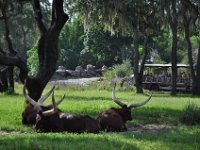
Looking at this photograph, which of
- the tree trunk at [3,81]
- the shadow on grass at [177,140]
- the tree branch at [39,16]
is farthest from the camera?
the tree trunk at [3,81]

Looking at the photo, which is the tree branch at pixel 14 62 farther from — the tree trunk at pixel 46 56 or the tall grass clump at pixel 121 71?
the tall grass clump at pixel 121 71

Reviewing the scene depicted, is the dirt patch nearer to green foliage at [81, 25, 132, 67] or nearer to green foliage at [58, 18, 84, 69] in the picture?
green foliage at [81, 25, 132, 67]

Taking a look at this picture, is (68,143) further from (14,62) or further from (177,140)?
(14,62)

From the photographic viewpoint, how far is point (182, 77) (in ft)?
131

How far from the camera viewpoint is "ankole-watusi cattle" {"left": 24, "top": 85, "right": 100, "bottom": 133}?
12.9 metres

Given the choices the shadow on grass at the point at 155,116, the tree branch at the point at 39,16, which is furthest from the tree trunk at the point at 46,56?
the shadow on grass at the point at 155,116

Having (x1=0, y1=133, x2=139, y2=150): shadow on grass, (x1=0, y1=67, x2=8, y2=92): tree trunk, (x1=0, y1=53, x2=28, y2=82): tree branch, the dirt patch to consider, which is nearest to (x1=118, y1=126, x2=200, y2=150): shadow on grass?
(x1=0, y1=133, x2=139, y2=150): shadow on grass

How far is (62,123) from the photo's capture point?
1309 cm

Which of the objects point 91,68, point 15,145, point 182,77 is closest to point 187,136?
point 15,145

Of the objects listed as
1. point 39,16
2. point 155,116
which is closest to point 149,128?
point 155,116

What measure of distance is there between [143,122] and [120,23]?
57.0 ft

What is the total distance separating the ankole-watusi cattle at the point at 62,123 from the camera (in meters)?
12.9

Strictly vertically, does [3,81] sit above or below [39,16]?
below

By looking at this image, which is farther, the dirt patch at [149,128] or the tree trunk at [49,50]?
the tree trunk at [49,50]
